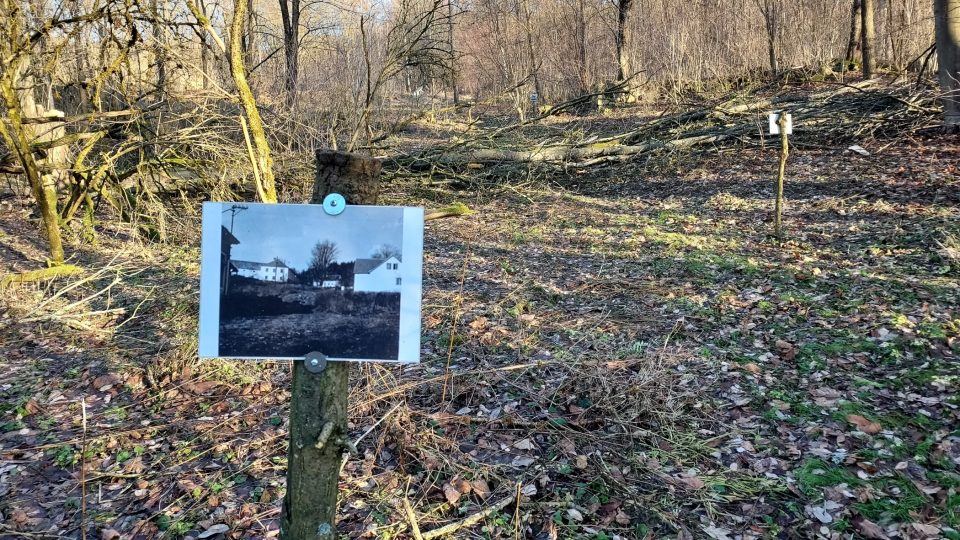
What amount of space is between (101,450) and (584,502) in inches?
111

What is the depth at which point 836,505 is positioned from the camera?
278 cm

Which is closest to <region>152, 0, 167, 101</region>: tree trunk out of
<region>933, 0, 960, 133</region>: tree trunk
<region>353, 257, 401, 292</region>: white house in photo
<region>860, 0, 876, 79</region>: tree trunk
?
<region>353, 257, 401, 292</region>: white house in photo

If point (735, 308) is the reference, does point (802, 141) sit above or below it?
above

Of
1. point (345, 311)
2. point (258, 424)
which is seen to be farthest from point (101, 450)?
point (345, 311)

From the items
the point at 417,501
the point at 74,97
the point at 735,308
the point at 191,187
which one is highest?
the point at 74,97

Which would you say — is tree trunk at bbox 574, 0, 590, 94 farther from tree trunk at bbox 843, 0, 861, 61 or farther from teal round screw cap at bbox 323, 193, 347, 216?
teal round screw cap at bbox 323, 193, 347, 216

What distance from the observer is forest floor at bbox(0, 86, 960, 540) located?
284 cm

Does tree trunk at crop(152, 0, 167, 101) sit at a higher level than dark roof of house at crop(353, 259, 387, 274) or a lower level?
higher

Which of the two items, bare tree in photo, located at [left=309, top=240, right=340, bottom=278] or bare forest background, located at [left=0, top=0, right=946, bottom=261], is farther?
bare forest background, located at [left=0, top=0, right=946, bottom=261]

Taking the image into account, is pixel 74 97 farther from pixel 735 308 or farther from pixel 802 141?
pixel 802 141

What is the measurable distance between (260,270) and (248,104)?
5.38 m

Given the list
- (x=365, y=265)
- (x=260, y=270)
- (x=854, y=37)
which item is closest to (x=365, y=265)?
(x=365, y=265)

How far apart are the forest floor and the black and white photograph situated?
1.36 m

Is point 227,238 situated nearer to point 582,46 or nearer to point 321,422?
point 321,422
